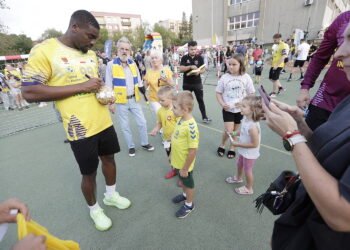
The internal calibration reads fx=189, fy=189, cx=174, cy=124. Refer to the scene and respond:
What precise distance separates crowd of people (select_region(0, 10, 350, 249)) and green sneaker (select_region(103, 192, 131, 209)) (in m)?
0.01

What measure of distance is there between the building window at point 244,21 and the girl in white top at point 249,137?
1263 inches

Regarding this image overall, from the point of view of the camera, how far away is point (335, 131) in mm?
750

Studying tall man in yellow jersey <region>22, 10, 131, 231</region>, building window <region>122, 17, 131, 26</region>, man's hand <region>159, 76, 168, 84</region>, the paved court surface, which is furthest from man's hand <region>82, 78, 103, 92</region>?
building window <region>122, 17, 131, 26</region>

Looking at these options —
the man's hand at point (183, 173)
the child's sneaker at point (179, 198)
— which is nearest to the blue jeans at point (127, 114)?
the child's sneaker at point (179, 198)

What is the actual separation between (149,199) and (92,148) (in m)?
1.14

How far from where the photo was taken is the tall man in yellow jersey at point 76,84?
5.21ft

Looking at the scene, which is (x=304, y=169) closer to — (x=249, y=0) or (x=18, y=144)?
(x=18, y=144)

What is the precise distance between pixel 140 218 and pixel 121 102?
6.44ft

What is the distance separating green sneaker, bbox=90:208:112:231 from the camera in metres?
2.17

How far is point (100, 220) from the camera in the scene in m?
2.20

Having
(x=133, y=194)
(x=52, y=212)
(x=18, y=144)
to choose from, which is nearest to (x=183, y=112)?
(x=133, y=194)

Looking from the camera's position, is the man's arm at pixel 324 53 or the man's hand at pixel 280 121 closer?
the man's hand at pixel 280 121

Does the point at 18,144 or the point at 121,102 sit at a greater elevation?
the point at 121,102

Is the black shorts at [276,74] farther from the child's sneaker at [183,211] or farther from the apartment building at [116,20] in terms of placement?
the apartment building at [116,20]
